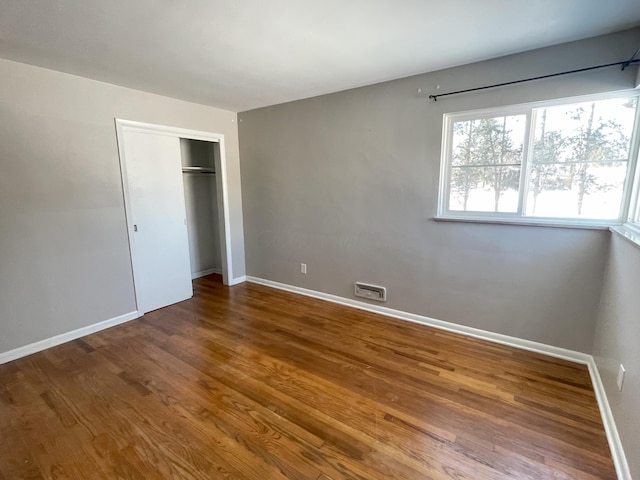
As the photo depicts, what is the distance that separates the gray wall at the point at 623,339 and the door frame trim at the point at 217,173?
4044 mm

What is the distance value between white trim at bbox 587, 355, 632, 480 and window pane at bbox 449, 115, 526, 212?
1370 millimetres

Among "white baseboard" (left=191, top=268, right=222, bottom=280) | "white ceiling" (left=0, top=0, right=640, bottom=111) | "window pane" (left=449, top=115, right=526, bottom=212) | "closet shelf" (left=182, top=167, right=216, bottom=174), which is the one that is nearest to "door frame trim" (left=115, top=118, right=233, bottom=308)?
"closet shelf" (left=182, top=167, right=216, bottom=174)

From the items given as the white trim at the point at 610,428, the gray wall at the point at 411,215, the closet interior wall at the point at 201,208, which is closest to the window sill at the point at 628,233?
the gray wall at the point at 411,215

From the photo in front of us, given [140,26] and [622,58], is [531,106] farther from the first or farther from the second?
[140,26]

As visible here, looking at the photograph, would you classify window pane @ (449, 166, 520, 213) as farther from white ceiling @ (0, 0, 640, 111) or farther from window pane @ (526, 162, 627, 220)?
white ceiling @ (0, 0, 640, 111)

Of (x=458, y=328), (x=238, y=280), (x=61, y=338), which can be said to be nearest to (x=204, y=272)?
(x=238, y=280)

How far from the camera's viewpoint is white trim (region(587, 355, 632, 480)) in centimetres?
147

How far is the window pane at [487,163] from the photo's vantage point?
2.54 m

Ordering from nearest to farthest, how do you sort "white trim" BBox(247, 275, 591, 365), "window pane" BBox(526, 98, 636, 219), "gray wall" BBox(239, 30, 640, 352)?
1. "window pane" BBox(526, 98, 636, 219)
2. "gray wall" BBox(239, 30, 640, 352)
3. "white trim" BBox(247, 275, 591, 365)

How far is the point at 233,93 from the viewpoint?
3344 millimetres

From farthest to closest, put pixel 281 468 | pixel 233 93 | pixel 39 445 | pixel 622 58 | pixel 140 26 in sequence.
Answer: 1. pixel 233 93
2. pixel 622 58
3. pixel 140 26
4. pixel 39 445
5. pixel 281 468

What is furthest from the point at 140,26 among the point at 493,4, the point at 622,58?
the point at 622,58

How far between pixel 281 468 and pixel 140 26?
2727 millimetres

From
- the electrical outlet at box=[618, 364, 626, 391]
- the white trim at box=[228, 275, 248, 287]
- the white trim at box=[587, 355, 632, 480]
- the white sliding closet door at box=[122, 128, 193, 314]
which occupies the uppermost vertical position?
the white sliding closet door at box=[122, 128, 193, 314]
